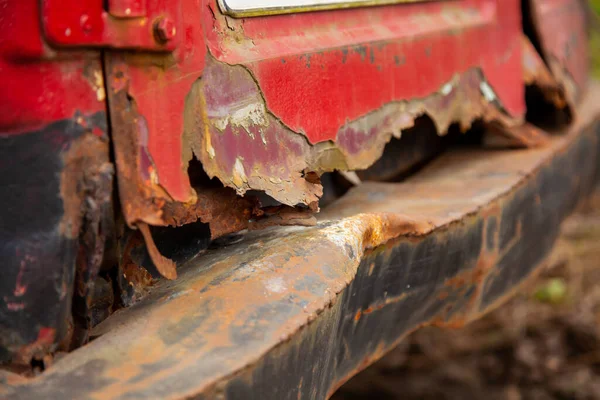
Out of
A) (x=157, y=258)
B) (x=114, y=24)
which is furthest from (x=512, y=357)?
(x=114, y=24)

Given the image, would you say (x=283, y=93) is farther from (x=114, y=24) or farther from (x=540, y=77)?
(x=540, y=77)

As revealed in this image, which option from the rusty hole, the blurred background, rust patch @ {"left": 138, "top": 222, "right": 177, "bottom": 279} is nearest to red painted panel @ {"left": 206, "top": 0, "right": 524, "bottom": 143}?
rust patch @ {"left": 138, "top": 222, "right": 177, "bottom": 279}

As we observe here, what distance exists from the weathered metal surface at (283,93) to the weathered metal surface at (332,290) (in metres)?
0.16

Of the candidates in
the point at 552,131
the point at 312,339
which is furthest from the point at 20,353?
the point at 552,131

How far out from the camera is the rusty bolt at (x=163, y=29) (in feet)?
4.13

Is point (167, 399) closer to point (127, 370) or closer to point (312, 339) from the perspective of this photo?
point (127, 370)

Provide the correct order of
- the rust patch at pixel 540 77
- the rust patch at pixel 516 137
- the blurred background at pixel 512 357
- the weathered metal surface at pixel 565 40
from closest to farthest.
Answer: the rust patch at pixel 516 137 → the rust patch at pixel 540 77 → the weathered metal surface at pixel 565 40 → the blurred background at pixel 512 357

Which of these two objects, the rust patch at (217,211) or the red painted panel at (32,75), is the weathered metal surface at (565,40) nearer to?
the rust patch at (217,211)

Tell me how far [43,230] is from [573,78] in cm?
294

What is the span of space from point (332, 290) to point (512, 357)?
229 cm

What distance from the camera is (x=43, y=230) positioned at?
3.83 feet

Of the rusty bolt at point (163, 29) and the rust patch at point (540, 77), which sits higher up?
the rusty bolt at point (163, 29)

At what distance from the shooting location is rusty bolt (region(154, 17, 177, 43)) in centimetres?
126

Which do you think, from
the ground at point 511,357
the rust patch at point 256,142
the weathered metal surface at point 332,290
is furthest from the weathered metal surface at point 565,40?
the rust patch at point 256,142
